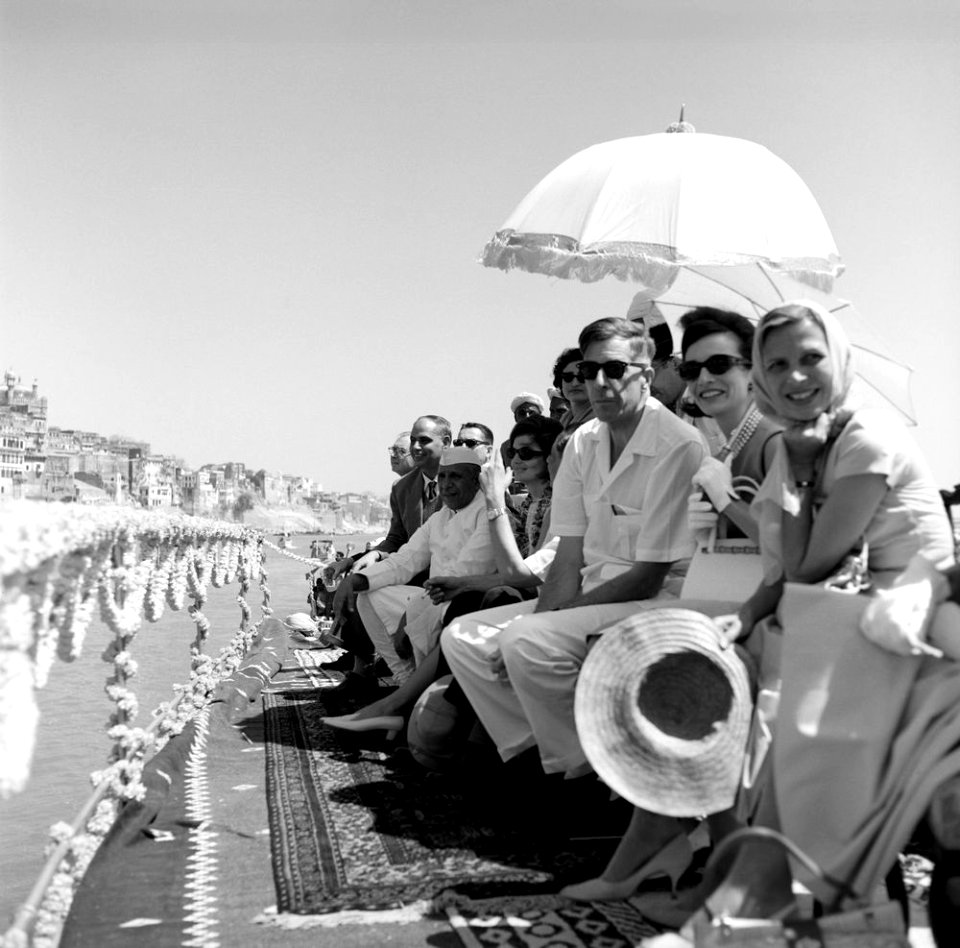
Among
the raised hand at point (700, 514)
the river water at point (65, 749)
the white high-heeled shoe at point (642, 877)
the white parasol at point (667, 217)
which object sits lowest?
the river water at point (65, 749)

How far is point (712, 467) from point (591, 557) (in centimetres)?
95

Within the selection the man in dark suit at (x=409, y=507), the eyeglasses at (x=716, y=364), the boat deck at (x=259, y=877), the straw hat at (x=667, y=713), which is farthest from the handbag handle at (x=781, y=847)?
the man in dark suit at (x=409, y=507)

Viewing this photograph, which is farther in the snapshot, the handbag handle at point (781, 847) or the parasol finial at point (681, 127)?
the parasol finial at point (681, 127)

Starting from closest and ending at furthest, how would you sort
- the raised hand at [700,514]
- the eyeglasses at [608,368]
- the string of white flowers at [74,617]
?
1. the string of white flowers at [74,617]
2. the raised hand at [700,514]
3. the eyeglasses at [608,368]

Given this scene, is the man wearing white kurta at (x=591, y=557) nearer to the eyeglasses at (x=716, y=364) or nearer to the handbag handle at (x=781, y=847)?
the eyeglasses at (x=716, y=364)

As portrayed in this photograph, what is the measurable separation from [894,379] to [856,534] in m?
3.83

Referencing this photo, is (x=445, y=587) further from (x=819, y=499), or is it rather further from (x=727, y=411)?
(x=819, y=499)

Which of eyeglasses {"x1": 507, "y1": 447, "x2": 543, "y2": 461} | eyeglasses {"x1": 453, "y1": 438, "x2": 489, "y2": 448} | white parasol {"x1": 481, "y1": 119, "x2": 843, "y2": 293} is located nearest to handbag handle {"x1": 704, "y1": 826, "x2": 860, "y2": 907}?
eyeglasses {"x1": 507, "y1": 447, "x2": 543, "y2": 461}

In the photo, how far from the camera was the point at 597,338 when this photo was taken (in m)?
4.21

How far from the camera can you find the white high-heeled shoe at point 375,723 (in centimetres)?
532

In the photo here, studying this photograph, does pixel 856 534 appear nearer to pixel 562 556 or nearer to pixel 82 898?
pixel 562 556

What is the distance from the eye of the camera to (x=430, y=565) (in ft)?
21.4

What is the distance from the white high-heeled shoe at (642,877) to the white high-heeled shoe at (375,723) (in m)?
2.23

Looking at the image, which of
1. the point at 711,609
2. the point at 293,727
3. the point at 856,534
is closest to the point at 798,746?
the point at 856,534
